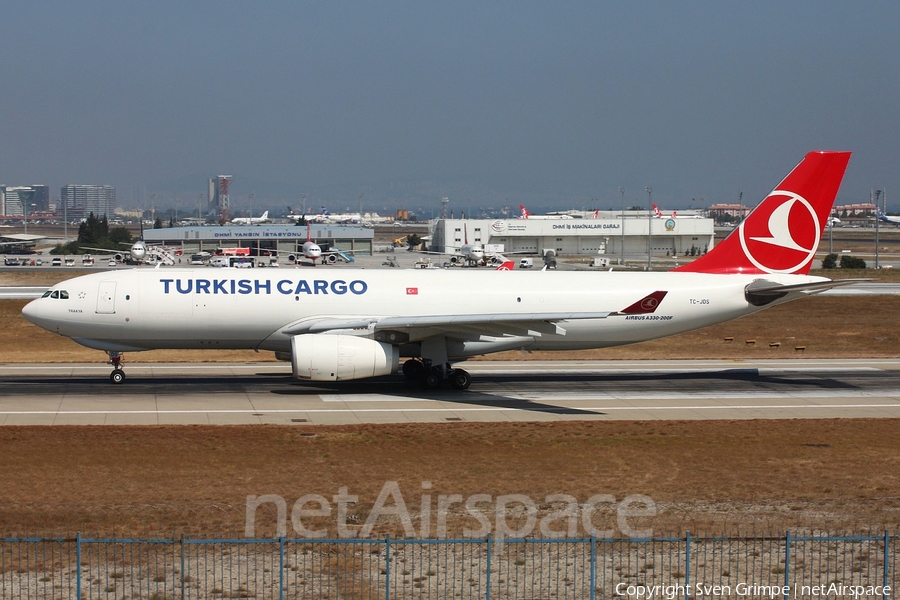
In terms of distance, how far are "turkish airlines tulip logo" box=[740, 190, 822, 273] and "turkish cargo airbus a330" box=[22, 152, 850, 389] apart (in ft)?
0.14

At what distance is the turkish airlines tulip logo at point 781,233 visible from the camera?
138ft

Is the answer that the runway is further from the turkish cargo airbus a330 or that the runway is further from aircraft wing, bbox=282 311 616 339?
aircraft wing, bbox=282 311 616 339

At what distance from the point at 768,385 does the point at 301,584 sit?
3031 centimetres

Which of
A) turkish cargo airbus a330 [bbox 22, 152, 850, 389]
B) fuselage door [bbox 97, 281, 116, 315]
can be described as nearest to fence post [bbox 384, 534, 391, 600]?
turkish cargo airbus a330 [bbox 22, 152, 850, 389]

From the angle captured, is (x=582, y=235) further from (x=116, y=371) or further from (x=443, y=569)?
(x=443, y=569)

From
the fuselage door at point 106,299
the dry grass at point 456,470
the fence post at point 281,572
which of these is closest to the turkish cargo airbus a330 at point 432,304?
the fuselage door at point 106,299

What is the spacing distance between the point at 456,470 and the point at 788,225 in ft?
76.1

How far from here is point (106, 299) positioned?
37.1 metres

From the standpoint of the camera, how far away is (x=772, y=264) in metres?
42.3

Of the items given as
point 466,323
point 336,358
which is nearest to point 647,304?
point 466,323

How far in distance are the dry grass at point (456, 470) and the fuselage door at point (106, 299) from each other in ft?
27.2

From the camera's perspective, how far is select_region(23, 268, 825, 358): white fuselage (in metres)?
37.2

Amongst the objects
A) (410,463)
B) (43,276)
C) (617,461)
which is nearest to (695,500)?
(617,461)

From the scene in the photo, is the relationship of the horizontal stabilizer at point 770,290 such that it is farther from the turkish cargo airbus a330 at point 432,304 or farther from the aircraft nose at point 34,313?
the aircraft nose at point 34,313
